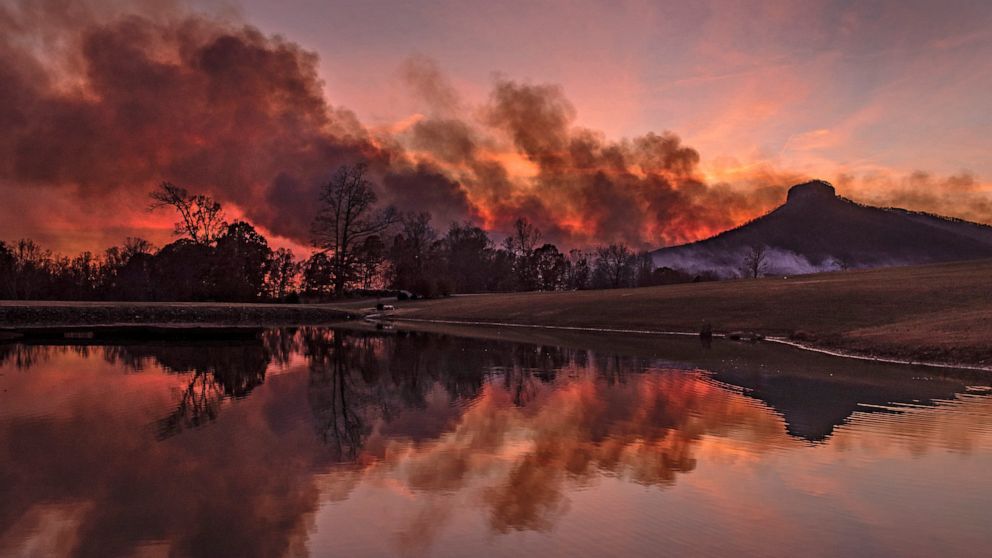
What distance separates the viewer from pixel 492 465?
13.0 m

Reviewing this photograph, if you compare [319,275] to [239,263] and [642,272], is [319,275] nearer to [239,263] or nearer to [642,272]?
[239,263]

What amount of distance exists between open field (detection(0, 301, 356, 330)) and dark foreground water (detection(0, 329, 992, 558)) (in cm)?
4539

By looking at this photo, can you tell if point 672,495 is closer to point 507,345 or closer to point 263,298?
point 507,345

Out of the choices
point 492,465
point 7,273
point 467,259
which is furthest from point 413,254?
point 492,465

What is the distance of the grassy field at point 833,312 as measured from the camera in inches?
1387

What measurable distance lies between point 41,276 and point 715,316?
437 ft

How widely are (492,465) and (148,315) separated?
67525mm

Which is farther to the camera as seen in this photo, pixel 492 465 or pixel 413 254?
pixel 413 254

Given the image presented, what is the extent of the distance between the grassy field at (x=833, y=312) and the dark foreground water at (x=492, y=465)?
360 inches

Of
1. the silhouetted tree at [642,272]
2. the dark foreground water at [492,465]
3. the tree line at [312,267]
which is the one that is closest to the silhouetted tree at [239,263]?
the tree line at [312,267]

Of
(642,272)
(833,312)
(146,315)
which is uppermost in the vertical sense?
(642,272)

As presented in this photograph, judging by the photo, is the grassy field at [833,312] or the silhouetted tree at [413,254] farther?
the silhouetted tree at [413,254]

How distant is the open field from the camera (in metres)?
63.3

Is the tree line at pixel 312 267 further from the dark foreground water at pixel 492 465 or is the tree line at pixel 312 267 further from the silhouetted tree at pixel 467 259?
the dark foreground water at pixel 492 465
